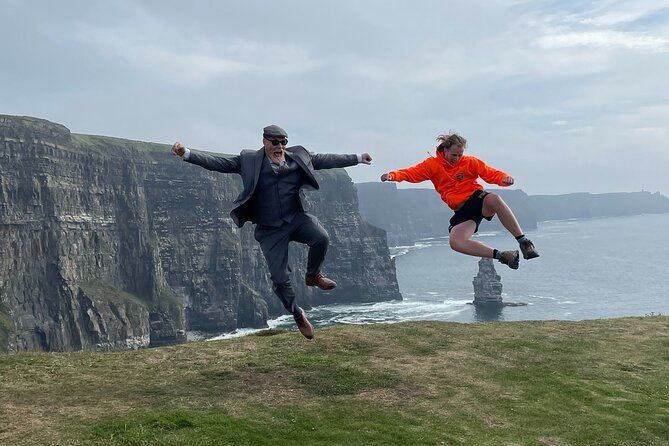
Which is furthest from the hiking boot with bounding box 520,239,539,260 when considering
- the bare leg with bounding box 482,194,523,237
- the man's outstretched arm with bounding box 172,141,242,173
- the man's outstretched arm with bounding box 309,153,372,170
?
the man's outstretched arm with bounding box 172,141,242,173

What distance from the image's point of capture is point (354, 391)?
9969 mm

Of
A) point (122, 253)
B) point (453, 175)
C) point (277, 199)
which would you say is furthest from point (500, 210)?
point (122, 253)

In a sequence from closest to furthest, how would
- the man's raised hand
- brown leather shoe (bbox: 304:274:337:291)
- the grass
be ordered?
the grass < the man's raised hand < brown leather shoe (bbox: 304:274:337:291)

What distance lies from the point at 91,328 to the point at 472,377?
3943 inches

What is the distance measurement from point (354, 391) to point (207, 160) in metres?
4.98

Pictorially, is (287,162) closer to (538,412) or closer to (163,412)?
(163,412)

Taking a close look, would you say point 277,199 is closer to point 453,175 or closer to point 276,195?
point 276,195

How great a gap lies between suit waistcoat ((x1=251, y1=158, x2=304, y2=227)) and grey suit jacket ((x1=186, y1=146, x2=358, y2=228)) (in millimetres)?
130

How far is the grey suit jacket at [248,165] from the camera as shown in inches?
380

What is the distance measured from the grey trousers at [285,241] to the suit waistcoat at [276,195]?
0.16 metres

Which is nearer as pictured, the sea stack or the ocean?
the ocean

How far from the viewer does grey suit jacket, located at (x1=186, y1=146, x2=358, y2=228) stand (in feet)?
31.7

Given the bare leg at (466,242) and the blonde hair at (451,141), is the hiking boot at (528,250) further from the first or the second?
the blonde hair at (451,141)

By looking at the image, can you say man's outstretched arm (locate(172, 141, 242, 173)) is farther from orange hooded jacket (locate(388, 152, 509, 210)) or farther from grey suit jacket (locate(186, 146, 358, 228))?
orange hooded jacket (locate(388, 152, 509, 210))
